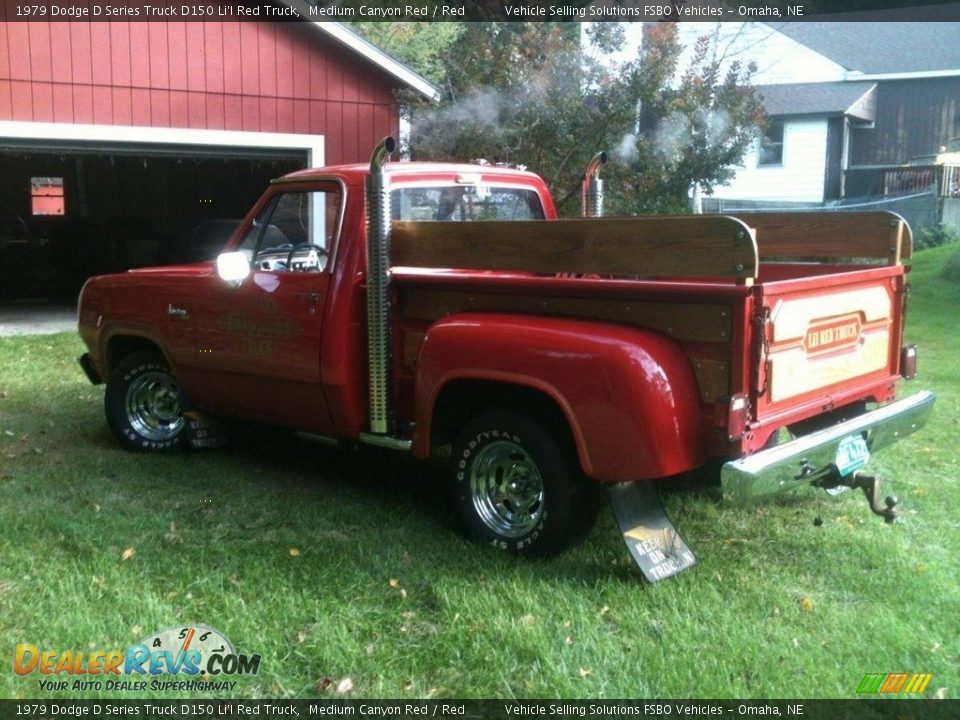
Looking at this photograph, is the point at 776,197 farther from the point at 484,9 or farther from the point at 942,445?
the point at 942,445

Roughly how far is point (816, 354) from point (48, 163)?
18.5 meters

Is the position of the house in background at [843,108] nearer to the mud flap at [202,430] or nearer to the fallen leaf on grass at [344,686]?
the mud flap at [202,430]

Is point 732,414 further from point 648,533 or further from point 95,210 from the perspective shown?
point 95,210

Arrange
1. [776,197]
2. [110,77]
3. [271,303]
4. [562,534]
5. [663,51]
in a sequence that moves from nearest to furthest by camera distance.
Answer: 1. [562,534]
2. [271,303]
3. [110,77]
4. [663,51]
5. [776,197]

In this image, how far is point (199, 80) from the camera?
11.5m

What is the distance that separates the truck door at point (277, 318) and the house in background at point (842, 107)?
21123 millimetres

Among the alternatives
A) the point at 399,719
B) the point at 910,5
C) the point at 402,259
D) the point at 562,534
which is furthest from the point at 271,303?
the point at 910,5

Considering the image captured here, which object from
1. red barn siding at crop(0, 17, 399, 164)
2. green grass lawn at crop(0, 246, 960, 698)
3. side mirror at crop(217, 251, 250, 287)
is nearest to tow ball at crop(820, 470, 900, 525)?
green grass lawn at crop(0, 246, 960, 698)

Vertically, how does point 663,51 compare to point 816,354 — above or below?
above

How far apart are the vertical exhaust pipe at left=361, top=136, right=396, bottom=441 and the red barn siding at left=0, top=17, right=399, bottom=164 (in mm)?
7072

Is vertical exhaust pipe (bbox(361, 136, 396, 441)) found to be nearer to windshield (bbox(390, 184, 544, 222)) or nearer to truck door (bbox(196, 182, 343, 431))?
truck door (bbox(196, 182, 343, 431))

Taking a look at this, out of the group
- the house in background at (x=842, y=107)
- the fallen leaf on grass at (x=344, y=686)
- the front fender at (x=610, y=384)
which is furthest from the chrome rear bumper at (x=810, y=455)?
the house in background at (x=842, y=107)

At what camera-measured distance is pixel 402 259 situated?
524cm

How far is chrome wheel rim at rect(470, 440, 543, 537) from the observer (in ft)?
15.9
